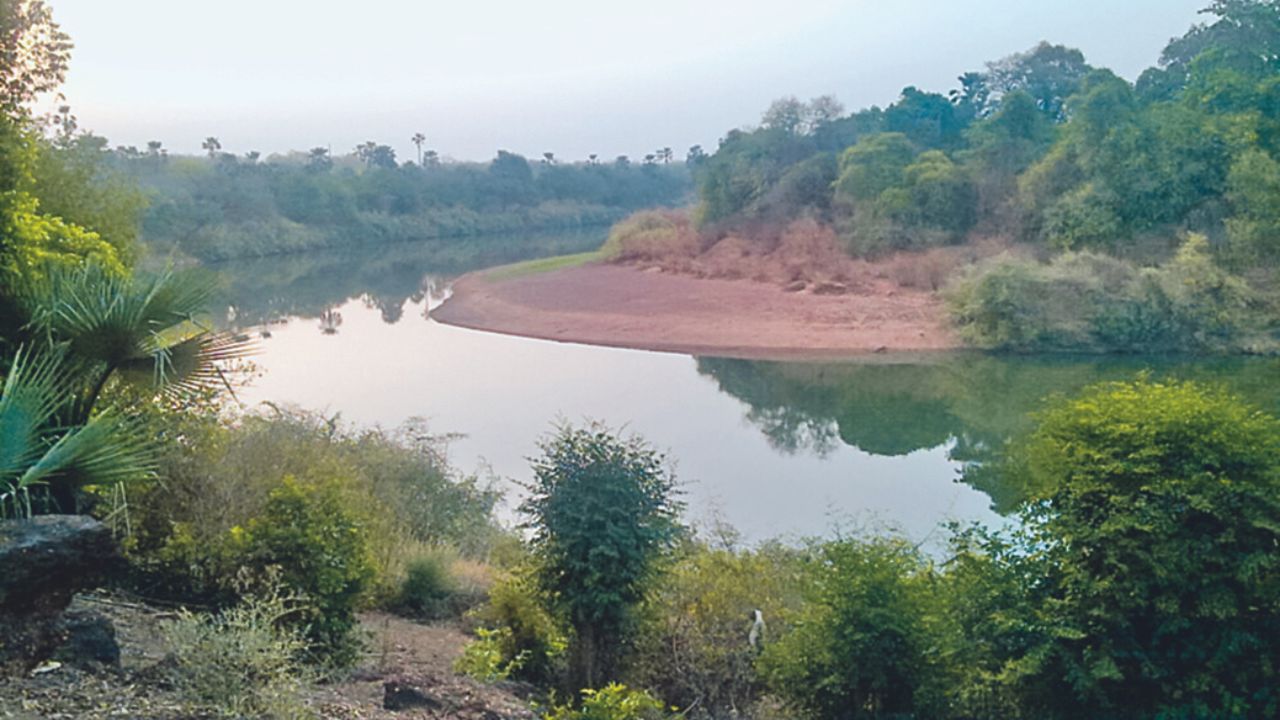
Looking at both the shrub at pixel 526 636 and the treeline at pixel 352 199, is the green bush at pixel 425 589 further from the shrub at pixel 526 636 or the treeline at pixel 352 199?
the treeline at pixel 352 199

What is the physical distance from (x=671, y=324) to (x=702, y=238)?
16174 millimetres

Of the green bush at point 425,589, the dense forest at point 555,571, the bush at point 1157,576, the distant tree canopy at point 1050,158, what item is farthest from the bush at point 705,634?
the distant tree canopy at point 1050,158

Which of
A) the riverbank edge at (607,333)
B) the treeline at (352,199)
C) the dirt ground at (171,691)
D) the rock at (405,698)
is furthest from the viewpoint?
the treeline at (352,199)

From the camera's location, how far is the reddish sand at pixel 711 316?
2767cm

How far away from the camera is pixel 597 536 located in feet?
20.2

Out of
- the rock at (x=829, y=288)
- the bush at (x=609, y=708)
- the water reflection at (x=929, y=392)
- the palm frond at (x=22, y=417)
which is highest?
the palm frond at (x=22, y=417)

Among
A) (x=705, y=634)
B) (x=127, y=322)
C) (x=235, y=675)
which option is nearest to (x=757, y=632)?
(x=705, y=634)

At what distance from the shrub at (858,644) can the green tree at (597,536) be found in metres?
1.01

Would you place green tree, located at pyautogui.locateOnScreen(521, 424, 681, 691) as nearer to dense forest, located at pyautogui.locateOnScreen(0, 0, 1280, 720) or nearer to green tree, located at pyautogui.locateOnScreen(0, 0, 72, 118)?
dense forest, located at pyautogui.locateOnScreen(0, 0, 1280, 720)

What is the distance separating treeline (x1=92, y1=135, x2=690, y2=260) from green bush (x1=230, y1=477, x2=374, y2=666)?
48371 millimetres

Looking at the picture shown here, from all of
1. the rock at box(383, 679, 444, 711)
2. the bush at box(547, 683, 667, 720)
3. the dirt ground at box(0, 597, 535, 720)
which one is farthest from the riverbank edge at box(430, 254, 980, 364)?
the rock at box(383, 679, 444, 711)

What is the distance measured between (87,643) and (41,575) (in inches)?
19.8

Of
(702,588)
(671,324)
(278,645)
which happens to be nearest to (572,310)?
(671,324)

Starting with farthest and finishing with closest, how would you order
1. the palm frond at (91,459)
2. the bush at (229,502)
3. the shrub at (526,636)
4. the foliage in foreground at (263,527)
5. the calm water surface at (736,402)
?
1. the calm water surface at (736,402)
2. the shrub at (526,636)
3. the bush at (229,502)
4. the foliage in foreground at (263,527)
5. the palm frond at (91,459)
